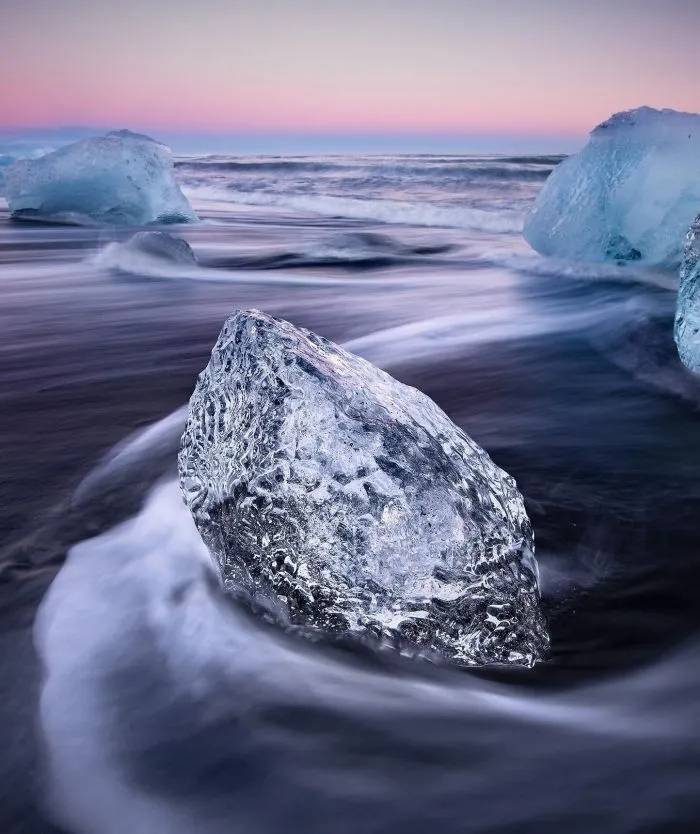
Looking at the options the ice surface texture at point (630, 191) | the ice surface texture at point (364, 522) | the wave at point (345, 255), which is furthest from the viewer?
the wave at point (345, 255)

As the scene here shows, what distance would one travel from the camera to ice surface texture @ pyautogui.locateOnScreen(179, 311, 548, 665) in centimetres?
152

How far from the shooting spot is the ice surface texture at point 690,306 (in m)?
3.42

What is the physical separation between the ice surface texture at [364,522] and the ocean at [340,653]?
0.08 metres

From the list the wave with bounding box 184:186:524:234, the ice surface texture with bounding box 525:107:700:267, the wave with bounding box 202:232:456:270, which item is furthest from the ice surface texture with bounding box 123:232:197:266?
the wave with bounding box 184:186:524:234

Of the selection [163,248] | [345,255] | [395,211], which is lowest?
[345,255]

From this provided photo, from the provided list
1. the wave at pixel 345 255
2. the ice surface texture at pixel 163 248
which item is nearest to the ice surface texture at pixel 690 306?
the wave at pixel 345 255

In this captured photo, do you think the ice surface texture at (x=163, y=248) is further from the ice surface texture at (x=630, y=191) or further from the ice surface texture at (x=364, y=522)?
the ice surface texture at (x=364, y=522)

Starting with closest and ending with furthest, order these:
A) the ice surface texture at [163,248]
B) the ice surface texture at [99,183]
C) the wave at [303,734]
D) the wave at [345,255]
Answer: the wave at [303,734], the ice surface texture at [163,248], the wave at [345,255], the ice surface texture at [99,183]

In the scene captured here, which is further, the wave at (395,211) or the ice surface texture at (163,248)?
the wave at (395,211)

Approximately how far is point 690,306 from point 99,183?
9996 mm

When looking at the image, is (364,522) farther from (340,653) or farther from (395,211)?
(395,211)

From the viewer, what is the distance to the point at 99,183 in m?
11.1

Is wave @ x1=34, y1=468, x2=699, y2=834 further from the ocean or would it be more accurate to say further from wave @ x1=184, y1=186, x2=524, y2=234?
wave @ x1=184, y1=186, x2=524, y2=234

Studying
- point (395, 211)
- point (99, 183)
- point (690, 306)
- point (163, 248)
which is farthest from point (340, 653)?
point (395, 211)
